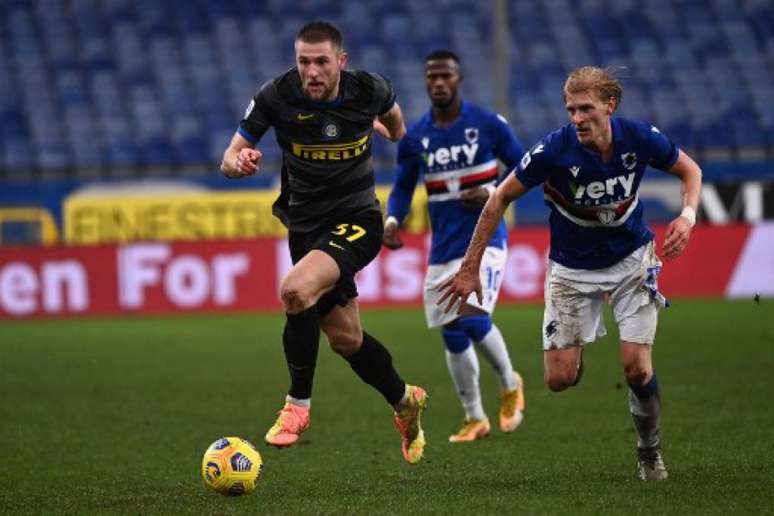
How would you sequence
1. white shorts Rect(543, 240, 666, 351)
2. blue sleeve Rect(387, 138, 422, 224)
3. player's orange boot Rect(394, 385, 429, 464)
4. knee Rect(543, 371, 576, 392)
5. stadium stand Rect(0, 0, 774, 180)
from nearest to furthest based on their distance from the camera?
white shorts Rect(543, 240, 666, 351) < knee Rect(543, 371, 576, 392) < player's orange boot Rect(394, 385, 429, 464) < blue sleeve Rect(387, 138, 422, 224) < stadium stand Rect(0, 0, 774, 180)

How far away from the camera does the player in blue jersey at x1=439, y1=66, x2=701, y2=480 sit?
6855mm

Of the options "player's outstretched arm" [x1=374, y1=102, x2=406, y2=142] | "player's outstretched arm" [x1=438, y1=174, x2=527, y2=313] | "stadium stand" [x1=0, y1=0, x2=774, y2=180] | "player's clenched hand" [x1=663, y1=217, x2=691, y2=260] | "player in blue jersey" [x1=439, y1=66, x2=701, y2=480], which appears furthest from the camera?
"stadium stand" [x1=0, y1=0, x2=774, y2=180]

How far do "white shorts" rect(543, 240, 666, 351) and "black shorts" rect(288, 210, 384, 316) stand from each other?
3.09 feet

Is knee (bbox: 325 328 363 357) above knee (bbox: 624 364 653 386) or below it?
above

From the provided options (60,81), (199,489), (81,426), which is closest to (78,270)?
(60,81)

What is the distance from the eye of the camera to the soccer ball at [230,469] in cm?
672

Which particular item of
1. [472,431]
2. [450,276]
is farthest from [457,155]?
[472,431]

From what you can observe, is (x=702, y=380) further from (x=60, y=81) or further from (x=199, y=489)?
(x=60, y=81)

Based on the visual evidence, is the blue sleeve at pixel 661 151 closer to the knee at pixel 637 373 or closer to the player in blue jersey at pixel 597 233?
the player in blue jersey at pixel 597 233

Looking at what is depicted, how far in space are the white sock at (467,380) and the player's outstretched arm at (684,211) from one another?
2858 mm

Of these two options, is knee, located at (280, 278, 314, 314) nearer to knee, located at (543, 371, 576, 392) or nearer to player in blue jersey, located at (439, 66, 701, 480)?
player in blue jersey, located at (439, 66, 701, 480)

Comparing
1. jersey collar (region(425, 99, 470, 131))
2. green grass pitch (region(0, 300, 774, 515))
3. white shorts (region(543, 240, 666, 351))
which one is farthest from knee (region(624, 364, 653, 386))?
jersey collar (region(425, 99, 470, 131))

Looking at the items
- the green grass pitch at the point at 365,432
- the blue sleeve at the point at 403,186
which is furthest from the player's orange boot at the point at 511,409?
the blue sleeve at the point at 403,186

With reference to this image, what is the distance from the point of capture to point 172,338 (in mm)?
17156
